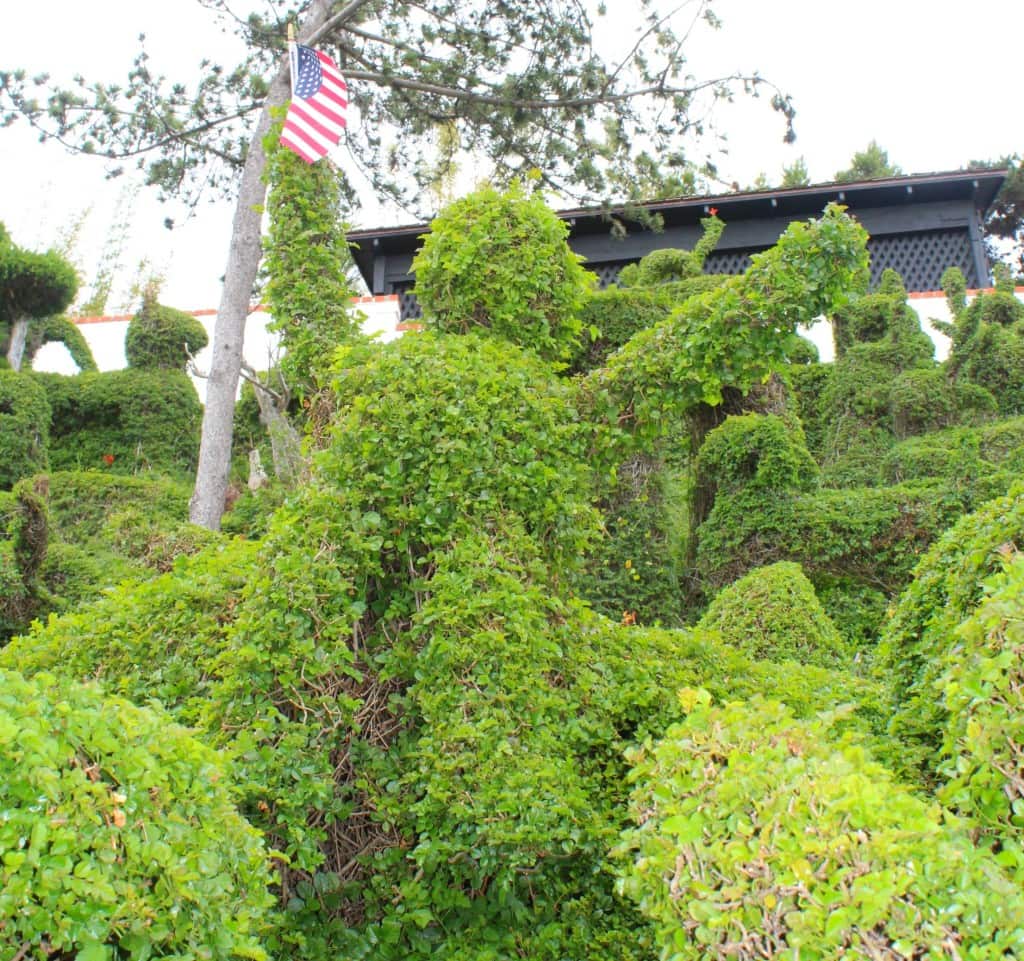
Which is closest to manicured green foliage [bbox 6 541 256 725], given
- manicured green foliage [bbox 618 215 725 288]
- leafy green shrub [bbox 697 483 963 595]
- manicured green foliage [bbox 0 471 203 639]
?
manicured green foliage [bbox 0 471 203 639]

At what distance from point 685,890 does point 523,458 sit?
1.81 m

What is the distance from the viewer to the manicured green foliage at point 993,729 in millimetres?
2410

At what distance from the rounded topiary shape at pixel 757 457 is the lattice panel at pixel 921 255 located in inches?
265

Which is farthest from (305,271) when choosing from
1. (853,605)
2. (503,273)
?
(853,605)

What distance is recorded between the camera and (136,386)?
12.7m

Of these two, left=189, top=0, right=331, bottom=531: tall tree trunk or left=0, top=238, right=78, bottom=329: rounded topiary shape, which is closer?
left=189, top=0, right=331, bottom=531: tall tree trunk

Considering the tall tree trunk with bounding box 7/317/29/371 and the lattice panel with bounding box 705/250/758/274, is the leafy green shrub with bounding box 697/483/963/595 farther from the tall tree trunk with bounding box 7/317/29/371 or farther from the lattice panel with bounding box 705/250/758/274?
the tall tree trunk with bounding box 7/317/29/371

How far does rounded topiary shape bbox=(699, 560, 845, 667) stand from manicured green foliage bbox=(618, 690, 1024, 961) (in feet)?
9.61

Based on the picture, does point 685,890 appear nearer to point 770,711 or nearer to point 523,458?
point 770,711

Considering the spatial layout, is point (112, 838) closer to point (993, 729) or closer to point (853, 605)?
point (993, 729)

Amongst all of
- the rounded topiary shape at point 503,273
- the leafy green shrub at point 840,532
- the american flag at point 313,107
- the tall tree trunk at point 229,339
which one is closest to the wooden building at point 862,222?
the tall tree trunk at point 229,339

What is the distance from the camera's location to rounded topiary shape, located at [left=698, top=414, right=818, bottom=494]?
7738mm

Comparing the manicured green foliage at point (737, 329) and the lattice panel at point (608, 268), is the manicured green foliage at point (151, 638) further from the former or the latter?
the lattice panel at point (608, 268)

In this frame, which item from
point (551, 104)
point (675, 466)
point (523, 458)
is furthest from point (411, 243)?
point (523, 458)
